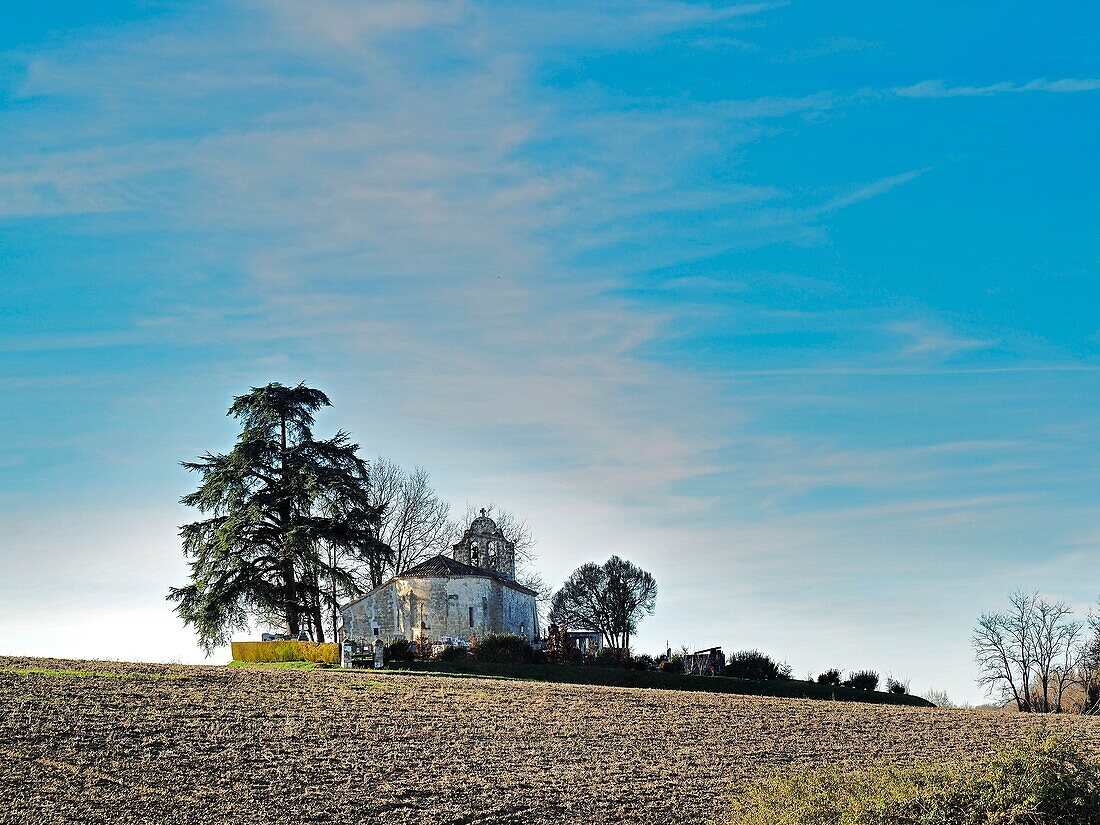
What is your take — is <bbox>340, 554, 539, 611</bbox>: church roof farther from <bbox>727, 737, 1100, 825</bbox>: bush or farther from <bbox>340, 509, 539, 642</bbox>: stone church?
<bbox>727, 737, 1100, 825</bbox>: bush

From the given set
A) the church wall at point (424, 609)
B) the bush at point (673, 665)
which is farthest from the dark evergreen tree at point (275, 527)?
the bush at point (673, 665)

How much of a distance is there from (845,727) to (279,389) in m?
28.8

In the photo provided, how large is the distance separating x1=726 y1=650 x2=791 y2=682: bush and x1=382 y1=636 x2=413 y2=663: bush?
15.8 m

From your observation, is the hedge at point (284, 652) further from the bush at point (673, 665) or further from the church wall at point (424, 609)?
the bush at point (673, 665)

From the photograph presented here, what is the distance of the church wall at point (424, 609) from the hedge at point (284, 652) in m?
7.78

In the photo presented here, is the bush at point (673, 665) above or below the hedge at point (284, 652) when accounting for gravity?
below

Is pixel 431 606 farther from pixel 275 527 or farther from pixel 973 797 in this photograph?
pixel 973 797

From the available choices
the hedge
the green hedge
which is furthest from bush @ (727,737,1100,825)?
the hedge

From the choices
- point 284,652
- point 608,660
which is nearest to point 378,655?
point 284,652

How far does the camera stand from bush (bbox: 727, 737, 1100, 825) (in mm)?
15836

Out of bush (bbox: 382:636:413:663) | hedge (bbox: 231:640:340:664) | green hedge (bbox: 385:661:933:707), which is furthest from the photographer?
bush (bbox: 382:636:413:663)

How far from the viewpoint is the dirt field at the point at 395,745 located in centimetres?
1830

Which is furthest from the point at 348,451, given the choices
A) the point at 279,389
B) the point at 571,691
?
the point at 571,691

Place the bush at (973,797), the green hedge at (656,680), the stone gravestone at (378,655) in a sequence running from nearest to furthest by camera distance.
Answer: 1. the bush at (973,797)
2. the stone gravestone at (378,655)
3. the green hedge at (656,680)
